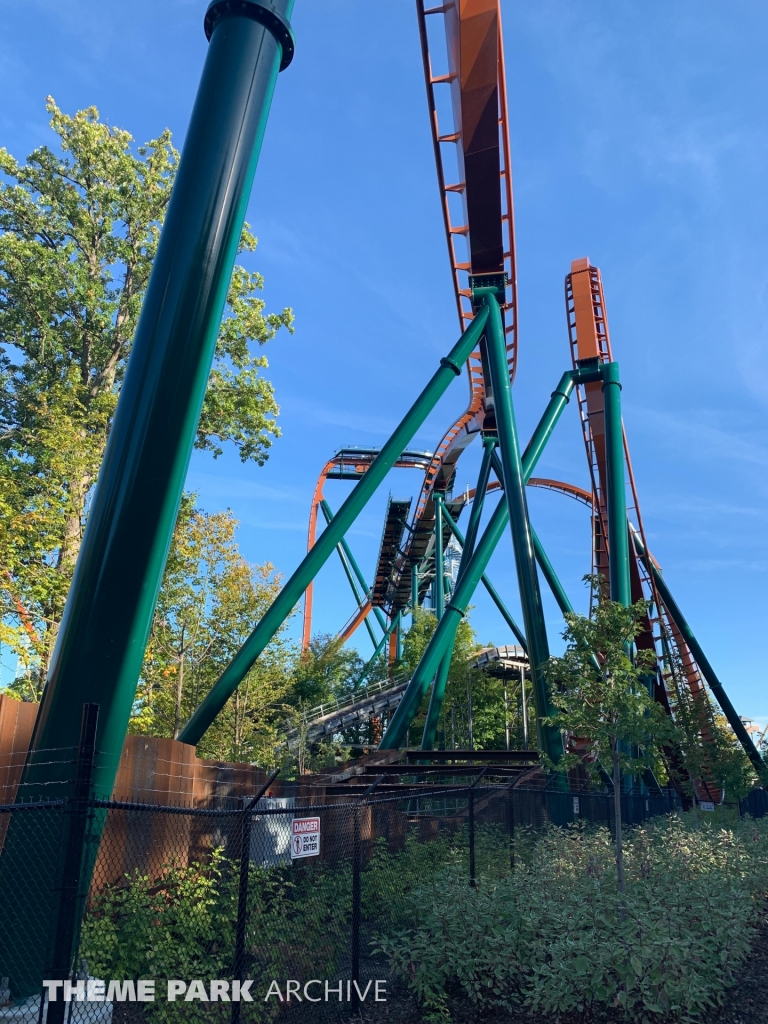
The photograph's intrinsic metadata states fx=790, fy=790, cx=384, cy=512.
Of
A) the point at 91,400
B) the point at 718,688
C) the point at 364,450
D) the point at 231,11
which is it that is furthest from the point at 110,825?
the point at 364,450

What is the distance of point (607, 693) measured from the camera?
8.90 metres

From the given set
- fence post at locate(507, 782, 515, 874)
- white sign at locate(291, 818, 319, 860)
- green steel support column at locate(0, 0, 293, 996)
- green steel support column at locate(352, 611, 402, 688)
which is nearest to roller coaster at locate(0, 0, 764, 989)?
green steel support column at locate(0, 0, 293, 996)

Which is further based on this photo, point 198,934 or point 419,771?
point 419,771

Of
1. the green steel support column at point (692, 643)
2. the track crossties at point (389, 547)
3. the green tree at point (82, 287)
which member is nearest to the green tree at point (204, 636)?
the green tree at point (82, 287)

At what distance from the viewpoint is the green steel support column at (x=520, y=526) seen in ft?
48.3

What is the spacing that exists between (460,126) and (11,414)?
11.9m

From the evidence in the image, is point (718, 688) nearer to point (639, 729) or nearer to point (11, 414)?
point (639, 729)

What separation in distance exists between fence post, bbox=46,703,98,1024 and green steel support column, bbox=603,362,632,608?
16201mm

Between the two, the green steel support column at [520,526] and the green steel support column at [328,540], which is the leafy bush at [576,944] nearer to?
the green steel support column at [328,540]

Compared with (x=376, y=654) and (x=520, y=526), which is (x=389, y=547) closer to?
(x=376, y=654)

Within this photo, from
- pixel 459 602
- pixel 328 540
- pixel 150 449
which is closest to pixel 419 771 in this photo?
pixel 459 602

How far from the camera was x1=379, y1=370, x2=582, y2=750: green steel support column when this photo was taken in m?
18.5

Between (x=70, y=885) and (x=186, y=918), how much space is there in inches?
105

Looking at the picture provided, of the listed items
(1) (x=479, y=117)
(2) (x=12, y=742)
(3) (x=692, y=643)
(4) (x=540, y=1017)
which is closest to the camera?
(4) (x=540, y=1017)
